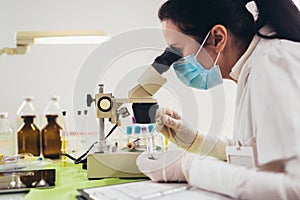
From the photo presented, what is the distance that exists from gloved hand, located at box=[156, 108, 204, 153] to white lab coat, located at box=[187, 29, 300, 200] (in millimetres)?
266

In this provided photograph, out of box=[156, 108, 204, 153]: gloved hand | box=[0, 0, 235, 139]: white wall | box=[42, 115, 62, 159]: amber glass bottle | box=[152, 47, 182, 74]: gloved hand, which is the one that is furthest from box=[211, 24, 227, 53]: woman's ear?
box=[0, 0, 235, 139]: white wall

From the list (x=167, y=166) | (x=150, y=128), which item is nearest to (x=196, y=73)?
(x=150, y=128)

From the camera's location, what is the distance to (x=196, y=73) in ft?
3.51

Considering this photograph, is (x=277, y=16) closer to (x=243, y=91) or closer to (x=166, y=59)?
(x=243, y=91)

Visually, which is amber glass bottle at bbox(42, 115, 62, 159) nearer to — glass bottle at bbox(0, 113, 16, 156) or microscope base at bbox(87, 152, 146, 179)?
glass bottle at bbox(0, 113, 16, 156)

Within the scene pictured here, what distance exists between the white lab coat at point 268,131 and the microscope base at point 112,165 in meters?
0.24

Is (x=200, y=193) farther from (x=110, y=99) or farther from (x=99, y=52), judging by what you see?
(x=99, y=52)

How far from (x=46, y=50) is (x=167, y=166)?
1403 mm

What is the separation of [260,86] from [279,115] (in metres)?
0.08

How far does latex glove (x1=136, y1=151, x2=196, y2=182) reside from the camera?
2.83 feet

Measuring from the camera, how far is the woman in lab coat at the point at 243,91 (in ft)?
2.15

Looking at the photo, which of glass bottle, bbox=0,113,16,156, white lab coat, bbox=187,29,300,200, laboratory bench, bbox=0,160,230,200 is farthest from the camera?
glass bottle, bbox=0,113,16,156

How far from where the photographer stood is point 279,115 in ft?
2.16

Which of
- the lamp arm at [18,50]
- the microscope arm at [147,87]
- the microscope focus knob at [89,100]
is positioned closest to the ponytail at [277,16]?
the microscope arm at [147,87]
